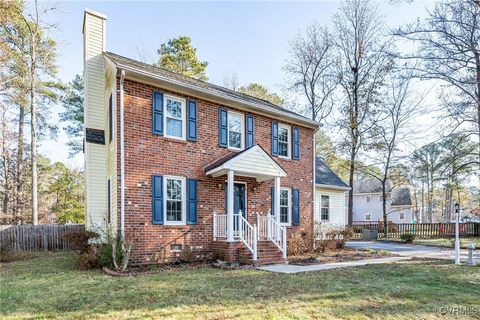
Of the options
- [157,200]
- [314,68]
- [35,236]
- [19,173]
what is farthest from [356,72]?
[19,173]

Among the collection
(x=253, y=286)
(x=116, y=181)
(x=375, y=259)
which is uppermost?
(x=116, y=181)

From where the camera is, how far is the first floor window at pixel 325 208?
1842 centimetres

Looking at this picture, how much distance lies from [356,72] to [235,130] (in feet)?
50.0

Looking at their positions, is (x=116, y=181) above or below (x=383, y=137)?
below

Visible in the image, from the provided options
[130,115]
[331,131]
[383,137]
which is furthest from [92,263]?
[383,137]

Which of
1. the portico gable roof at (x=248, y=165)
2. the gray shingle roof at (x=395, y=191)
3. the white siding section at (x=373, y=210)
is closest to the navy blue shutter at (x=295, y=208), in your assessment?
the portico gable roof at (x=248, y=165)

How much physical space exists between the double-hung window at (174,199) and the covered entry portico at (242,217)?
1.14 metres

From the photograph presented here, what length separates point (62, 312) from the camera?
529cm

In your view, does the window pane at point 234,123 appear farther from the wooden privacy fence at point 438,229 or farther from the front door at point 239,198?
the wooden privacy fence at point 438,229

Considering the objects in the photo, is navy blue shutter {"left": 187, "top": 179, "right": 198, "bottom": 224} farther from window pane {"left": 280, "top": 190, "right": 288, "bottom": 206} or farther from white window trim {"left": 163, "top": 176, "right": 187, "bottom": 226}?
window pane {"left": 280, "top": 190, "right": 288, "bottom": 206}

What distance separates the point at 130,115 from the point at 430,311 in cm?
898

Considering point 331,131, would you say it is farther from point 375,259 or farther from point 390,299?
point 390,299

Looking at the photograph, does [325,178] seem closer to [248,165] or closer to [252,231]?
[248,165]

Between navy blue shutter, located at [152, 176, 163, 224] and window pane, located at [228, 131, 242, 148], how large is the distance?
11.2ft
